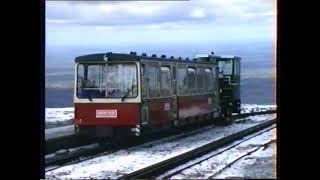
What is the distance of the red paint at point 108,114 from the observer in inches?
212

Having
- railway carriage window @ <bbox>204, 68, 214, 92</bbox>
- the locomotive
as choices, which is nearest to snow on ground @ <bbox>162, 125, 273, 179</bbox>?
the locomotive

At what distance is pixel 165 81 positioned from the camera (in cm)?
570

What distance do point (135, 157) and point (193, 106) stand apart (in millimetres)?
1653

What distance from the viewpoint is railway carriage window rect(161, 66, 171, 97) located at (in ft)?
18.2

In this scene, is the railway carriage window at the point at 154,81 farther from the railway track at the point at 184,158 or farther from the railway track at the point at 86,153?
the railway track at the point at 184,158

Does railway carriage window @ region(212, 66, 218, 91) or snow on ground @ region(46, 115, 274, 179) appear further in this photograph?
railway carriage window @ region(212, 66, 218, 91)

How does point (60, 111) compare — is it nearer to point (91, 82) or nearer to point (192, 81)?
point (91, 82)

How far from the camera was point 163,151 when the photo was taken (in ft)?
13.6

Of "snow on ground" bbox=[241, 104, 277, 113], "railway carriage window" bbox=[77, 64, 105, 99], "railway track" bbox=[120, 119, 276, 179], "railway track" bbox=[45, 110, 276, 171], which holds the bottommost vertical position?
"railway track" bbox=[45, 110, 276, 171]

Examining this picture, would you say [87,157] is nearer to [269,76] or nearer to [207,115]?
[207,115]

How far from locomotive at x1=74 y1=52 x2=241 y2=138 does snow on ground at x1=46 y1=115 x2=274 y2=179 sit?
487mm

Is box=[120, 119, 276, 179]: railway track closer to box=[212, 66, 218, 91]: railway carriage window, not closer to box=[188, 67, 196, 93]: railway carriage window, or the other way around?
box=[212, 66, 218, 91]: railway carriage window
